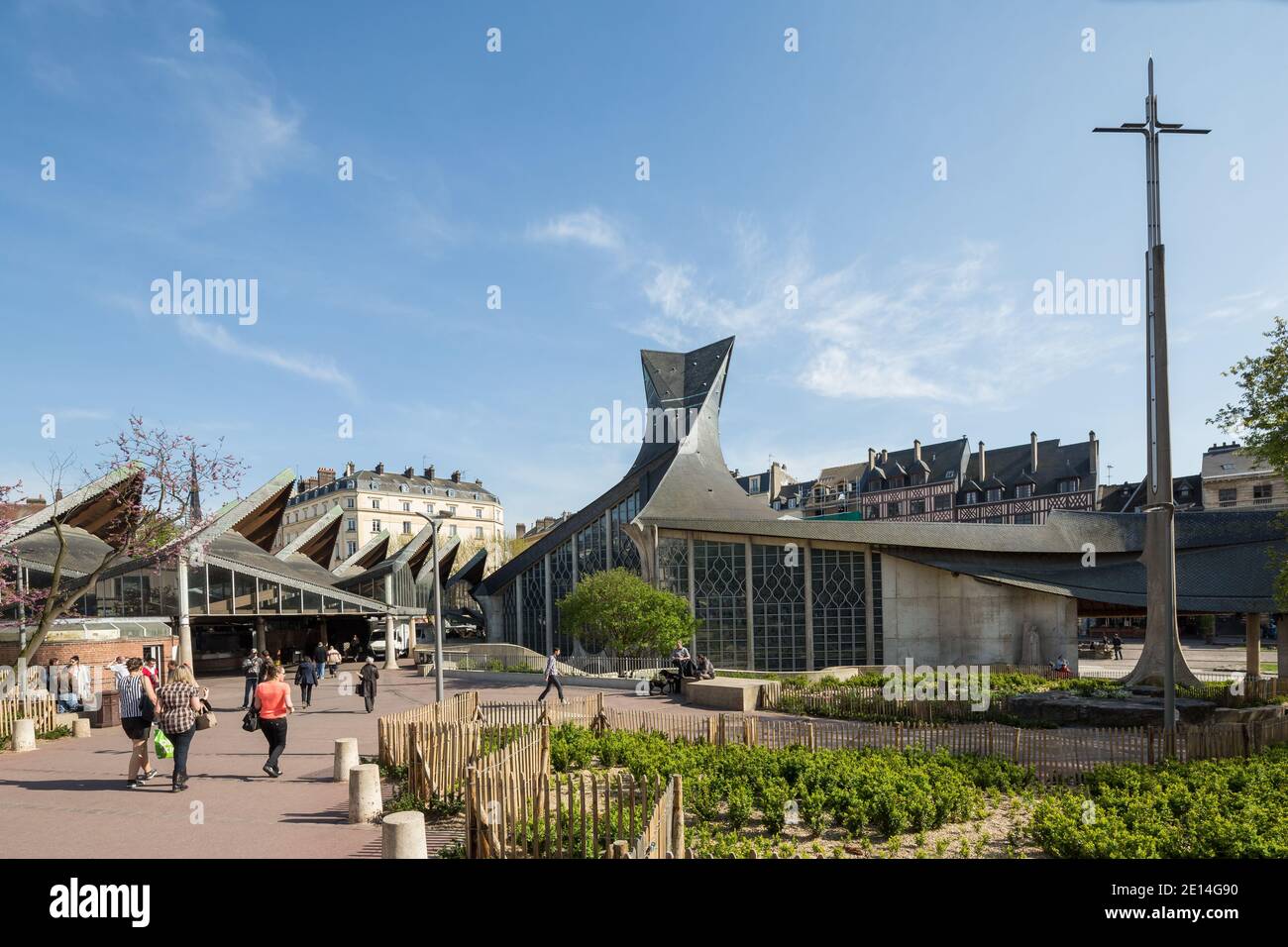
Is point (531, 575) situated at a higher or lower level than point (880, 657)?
higher

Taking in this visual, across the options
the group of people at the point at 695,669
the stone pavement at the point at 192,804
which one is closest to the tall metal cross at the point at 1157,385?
the group of people at the point at 695,669

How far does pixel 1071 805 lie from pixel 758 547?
2722 cm

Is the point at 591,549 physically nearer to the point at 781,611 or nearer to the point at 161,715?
the point at 781,611

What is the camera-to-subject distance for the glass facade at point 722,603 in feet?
120

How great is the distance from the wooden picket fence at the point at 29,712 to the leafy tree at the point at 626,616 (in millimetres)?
17653

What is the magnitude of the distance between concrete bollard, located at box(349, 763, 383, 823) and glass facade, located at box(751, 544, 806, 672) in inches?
1095

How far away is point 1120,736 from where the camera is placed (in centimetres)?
1374

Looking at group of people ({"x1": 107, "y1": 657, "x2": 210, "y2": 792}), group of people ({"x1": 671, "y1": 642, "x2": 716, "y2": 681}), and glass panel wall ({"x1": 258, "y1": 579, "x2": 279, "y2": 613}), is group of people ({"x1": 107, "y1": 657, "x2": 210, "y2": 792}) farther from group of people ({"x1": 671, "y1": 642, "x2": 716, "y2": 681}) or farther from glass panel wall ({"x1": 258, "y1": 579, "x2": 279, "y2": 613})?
glass panel wall ({"x1": 258, "y1": 579, "x2": 279, "y2": 613})

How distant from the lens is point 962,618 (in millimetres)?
34812

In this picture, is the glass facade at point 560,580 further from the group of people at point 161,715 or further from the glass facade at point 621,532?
the group of people at point 161,715

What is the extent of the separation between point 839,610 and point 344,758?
1069 inches

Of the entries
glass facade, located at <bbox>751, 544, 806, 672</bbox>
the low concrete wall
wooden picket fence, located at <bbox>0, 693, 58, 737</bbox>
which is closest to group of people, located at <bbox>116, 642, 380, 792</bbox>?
wooden picket fence, located at <bbox>0, 693, 58, 737</bbox>
